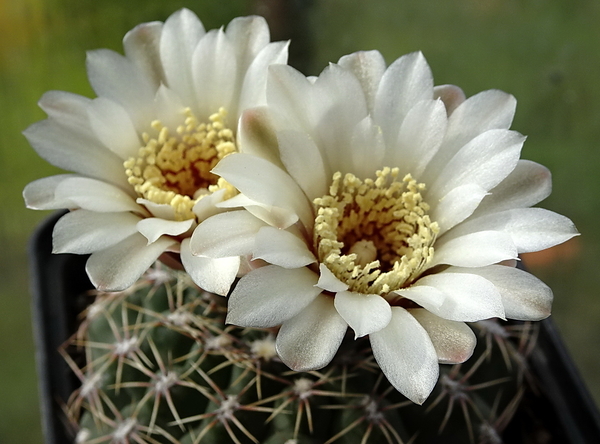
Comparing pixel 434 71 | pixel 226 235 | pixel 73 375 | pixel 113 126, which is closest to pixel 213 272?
pixel 226 235

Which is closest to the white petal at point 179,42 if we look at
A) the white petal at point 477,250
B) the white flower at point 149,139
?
the white flower at point 149,139

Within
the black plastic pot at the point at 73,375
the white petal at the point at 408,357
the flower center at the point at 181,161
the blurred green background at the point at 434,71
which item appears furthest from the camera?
the blurred green background at the point at 434,71

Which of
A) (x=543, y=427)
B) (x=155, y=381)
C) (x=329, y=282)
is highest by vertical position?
A: (x=329, y=282)

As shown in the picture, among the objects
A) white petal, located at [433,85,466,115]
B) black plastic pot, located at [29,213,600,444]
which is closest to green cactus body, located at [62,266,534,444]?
black plastic pot, located at [29,213,600,444]

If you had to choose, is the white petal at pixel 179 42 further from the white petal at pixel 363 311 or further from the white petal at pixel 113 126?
the white petal at pixel 363 311

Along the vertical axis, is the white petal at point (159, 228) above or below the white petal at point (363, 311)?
above

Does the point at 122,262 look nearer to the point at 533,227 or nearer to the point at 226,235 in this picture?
the point at 226,235

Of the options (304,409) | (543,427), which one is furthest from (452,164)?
(543,427)

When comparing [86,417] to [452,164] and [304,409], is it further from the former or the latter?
[452,164]

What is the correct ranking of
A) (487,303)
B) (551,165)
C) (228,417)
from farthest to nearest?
(551,165) < (228,417) < (487,303)
